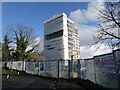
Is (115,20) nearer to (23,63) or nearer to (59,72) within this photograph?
(59,72)

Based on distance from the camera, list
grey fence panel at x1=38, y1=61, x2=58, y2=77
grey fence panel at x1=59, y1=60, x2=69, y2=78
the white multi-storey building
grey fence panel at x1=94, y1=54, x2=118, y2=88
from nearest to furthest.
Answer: grey fence panel at x1=94, y1=54, x2=118, y2=88, grey fence panel at x1=59, y1=60, x2=69, y2=78, grey fence panel at x1=38, y1=61, x2=58, y2=77, the white multi-storey building

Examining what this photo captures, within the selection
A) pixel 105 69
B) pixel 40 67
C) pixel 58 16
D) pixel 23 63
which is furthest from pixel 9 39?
pixel 58 16

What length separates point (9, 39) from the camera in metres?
56.7

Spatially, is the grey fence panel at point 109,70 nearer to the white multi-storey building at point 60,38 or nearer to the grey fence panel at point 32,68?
the grey fence panel at point 32,68

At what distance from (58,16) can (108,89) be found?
10145 centimetres

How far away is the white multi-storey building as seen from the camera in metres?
104

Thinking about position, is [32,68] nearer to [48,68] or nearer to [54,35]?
[48,68]

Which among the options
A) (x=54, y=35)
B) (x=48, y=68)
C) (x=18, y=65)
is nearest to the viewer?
(x=48, y=68)

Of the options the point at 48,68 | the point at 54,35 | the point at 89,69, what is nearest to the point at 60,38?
the point at 54,35

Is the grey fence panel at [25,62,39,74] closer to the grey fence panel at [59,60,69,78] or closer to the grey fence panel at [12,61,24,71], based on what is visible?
the grey fence panel at [12,61,24,71]

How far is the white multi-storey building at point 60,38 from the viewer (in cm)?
10431

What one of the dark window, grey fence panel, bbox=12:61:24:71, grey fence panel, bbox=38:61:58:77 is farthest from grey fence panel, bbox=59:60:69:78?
the dark window

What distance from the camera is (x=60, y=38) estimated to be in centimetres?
10738

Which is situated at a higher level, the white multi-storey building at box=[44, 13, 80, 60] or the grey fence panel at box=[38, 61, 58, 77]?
the white multi-storey building at box=[44, 13, 80, 60]
